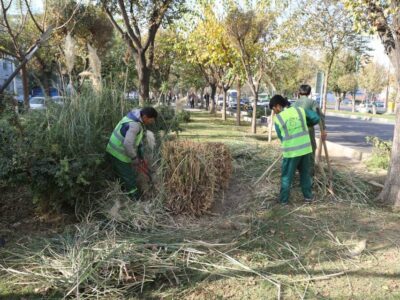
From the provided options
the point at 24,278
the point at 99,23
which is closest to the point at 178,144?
the point at 24,278

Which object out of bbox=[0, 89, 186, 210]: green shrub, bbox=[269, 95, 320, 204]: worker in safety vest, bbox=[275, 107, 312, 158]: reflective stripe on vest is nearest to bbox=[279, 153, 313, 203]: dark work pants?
bbox=[269, 95, 320, 204]: worker in safety vest

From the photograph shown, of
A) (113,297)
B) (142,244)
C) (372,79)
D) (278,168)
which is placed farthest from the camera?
(372,79)

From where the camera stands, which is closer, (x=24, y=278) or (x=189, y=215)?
(x=24, y=278)

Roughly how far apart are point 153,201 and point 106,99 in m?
1.79

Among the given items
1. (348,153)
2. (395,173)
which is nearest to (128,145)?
(395,173)

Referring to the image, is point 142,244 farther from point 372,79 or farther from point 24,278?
point 372,79

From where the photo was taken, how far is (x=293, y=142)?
17.5 ft

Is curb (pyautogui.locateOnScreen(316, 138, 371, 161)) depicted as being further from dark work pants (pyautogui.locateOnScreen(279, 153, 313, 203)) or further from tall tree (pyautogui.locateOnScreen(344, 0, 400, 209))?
dark work pants (pyautogui.locateOnScreen(279, 153, 313, 203))

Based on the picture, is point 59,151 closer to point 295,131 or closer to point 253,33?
point 295,131

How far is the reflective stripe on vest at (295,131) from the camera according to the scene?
5.29 meters

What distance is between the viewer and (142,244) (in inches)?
156

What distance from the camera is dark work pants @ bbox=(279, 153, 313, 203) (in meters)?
5.37

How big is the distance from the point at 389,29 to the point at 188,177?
3.24 m

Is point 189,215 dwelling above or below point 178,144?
below
